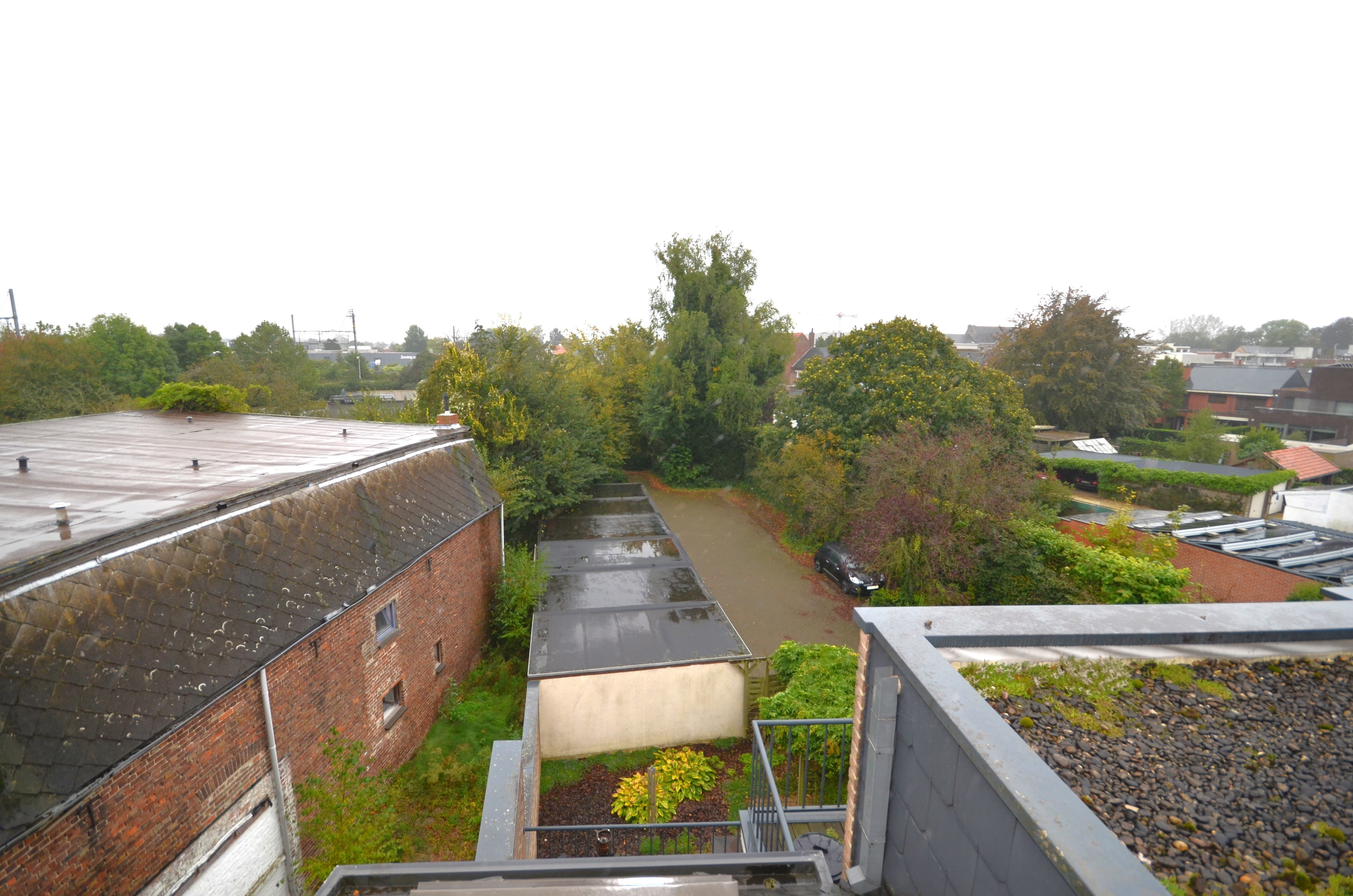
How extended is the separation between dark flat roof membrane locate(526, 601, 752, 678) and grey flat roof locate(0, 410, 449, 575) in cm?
459

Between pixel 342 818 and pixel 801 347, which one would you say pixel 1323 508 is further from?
pixel 801 347

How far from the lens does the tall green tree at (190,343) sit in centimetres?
3828

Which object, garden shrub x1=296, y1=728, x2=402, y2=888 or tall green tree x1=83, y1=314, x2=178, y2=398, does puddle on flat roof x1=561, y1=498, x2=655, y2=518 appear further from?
tall green tree x1=83, y1=314, x2=178, y2=398

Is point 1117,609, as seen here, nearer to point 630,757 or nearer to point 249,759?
point 249,759

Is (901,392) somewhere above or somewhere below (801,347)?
below

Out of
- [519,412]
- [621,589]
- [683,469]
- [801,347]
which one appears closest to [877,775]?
[621,589]

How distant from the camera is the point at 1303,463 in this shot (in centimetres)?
2489

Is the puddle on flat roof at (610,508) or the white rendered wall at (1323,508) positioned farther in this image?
the puddle on flat roof at (610,508)

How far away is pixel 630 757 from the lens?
10344 mm

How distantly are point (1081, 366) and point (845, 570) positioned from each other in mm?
22403

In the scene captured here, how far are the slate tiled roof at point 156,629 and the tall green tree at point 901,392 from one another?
13603 millimetres

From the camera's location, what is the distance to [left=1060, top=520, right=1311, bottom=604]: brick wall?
11.6 meters

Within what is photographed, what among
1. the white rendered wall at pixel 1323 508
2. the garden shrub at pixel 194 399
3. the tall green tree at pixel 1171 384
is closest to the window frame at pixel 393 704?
the garden shrub at pixel 194 399

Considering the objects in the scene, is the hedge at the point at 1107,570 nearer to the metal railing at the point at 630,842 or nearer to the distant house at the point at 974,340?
the metal railing at the point at 630,842
